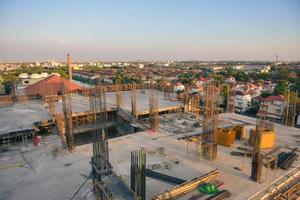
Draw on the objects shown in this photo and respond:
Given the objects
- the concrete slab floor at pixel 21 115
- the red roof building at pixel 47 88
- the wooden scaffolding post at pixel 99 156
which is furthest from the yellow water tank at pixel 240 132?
the red roof building at pixel 47 88

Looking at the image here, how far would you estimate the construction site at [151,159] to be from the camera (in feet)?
24.9

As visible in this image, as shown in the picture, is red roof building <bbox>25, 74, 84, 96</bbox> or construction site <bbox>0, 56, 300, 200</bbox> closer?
construction site <bbox>0, 56, 300, 200</bbox>

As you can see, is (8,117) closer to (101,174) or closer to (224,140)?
(101,174)

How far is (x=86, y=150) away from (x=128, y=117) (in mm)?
7340

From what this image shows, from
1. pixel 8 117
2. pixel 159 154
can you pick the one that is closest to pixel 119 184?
pixel 159 154

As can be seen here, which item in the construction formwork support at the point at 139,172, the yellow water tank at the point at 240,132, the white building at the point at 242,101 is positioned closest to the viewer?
the construction formwork support at the point at 139,172

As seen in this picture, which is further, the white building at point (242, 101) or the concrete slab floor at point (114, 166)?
the white building at point (242, 101)

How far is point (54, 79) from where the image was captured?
27.8m

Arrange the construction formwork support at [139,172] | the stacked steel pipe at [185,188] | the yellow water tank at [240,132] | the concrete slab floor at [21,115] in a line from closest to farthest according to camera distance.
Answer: the construction formwork support at [139,172] < the stacked steel pipe at [185,188] < the yellow water tank at [240,132] < the concrete slab floor at [21,115]

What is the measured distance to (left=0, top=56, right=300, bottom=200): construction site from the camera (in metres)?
7.60

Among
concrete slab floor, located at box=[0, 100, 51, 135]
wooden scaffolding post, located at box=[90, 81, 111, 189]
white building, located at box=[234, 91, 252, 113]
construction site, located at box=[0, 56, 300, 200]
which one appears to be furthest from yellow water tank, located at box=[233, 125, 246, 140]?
white building, located at box=[234, 91, 252, 113]

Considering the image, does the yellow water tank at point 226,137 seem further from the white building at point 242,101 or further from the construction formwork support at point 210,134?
the white building at point 242,101

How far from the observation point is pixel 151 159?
10570 millimetres

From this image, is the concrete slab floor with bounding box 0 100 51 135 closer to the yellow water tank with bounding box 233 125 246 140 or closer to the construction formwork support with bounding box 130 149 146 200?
the construction formwork support with bounding box 130 149 146 200
